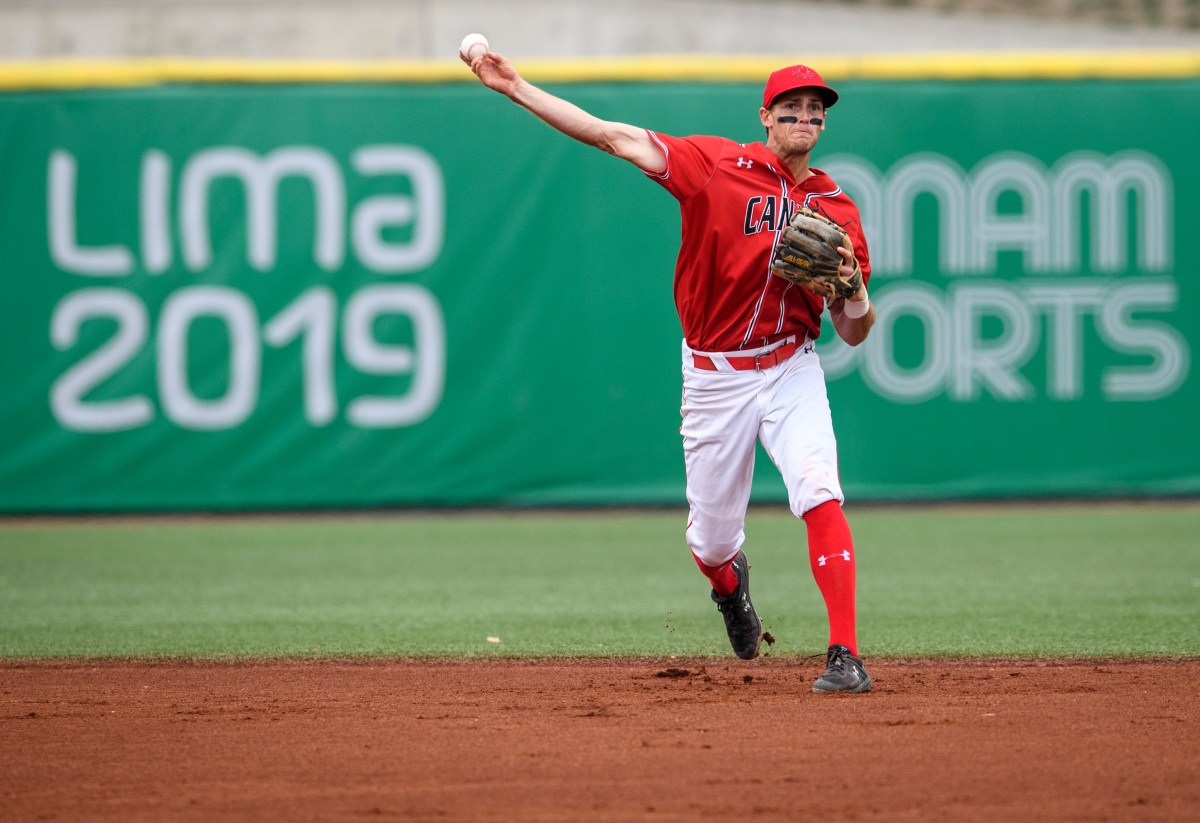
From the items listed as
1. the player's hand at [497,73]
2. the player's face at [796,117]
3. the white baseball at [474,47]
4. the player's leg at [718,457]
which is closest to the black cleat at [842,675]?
the player's leg at [718,457]

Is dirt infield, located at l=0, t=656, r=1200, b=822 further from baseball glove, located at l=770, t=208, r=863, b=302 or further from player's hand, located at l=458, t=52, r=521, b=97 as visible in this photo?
player's hand, located at l=458, t=52, r=521, b=97

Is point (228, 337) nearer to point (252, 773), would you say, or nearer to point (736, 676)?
point (736, 676)

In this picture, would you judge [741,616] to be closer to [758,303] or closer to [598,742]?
[758,303]

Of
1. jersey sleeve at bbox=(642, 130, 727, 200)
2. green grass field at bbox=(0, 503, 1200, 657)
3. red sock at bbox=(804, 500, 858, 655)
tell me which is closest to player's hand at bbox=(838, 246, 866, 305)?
jersey sleeve at bbox=(642, 130, 727, 200)

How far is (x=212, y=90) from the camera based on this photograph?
10.4 m

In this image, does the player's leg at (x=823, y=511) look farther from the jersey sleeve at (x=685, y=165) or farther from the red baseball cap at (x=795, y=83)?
the red baseball cap at (x=795, y=83)

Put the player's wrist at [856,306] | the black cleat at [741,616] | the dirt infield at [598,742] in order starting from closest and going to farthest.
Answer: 1. the dirt infield at [598,742]
2. the player's wrist at [856,306]
3. the black cleat at [741,616]

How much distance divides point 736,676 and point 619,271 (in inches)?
239

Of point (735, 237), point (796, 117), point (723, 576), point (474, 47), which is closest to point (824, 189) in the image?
point (796, 117)

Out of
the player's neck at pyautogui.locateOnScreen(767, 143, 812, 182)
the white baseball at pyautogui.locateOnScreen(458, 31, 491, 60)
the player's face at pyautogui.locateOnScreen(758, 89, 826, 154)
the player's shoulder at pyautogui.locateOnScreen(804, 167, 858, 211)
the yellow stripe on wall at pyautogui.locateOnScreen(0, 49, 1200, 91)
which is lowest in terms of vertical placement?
the player's shoulder at pyautogui.locateOnScreen(804, 167, 858, 211)

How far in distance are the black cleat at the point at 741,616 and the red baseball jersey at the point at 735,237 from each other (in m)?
0.83

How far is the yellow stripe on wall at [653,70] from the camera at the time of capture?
10375mm

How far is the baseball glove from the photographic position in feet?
14.4

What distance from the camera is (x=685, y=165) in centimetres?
455
